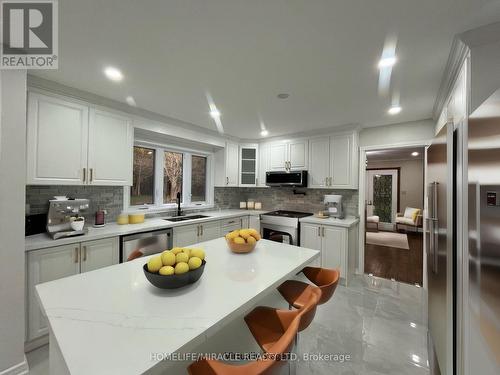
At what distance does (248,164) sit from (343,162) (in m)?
1.83

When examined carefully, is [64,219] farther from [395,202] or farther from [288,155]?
[395,202]

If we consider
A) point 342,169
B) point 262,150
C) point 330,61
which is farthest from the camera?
point 262,150

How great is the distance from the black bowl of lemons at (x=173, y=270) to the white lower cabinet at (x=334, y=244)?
8.15 ft

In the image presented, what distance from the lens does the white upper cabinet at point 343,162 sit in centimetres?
333

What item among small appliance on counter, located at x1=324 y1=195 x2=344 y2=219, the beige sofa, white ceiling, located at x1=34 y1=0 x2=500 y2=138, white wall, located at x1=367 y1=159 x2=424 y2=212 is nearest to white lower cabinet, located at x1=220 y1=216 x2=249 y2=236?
small appliance on counter, located at x1=324 y1=195 x2=344 y2=219

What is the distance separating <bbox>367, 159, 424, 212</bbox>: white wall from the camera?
6723 mm

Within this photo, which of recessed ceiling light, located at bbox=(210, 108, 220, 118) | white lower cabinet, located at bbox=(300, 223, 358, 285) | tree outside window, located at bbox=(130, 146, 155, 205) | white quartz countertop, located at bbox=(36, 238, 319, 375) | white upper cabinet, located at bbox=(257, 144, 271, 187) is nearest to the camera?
white quartz countertop, located at bbox=(36, 238, 319, 375)

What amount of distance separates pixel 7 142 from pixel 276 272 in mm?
2071

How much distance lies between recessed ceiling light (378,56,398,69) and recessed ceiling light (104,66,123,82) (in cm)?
216

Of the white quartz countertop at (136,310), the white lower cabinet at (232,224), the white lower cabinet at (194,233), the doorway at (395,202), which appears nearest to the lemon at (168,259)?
the white quartz countertop at (136,310)

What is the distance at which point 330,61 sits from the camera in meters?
1.66

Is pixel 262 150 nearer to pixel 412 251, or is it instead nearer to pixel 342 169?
pixel 342 169

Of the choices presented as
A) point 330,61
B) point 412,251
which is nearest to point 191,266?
point 330,61

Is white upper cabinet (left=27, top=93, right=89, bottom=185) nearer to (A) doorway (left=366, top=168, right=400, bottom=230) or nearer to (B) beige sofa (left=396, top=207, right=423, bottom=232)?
(B) beige sofa (left=396, top=207, right=423, bottom=232)
